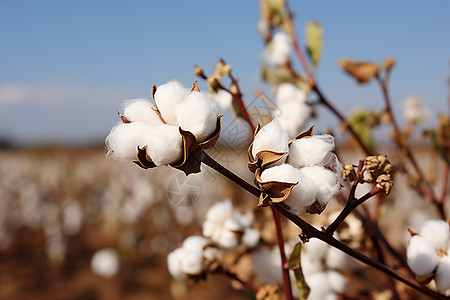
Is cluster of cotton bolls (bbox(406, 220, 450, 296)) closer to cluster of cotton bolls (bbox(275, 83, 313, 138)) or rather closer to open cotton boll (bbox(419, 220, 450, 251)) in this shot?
open cotton boll (bbox(419, 220, 450, 251))

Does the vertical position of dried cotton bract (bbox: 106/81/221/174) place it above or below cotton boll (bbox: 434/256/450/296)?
above

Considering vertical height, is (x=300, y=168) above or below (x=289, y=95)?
below

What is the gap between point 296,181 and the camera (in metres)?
0.31

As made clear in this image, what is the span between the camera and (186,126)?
32 centimetres

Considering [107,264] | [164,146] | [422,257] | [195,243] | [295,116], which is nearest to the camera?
[164,146]

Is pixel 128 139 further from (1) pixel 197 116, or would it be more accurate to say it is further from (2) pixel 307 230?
(2) pixel 307 230

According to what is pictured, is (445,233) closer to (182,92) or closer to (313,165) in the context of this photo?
(313,165)

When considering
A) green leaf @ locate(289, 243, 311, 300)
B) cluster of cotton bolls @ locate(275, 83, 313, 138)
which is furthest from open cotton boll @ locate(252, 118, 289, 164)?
cluster of cotton bolls @ locate(275, 83, 313, 138)

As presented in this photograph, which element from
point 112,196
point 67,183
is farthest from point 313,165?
point 67,183

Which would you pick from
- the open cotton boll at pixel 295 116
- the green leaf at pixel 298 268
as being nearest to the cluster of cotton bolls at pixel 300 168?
the green leaf at pixel 298 268

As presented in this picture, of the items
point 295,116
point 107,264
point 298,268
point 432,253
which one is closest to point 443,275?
point 432,253

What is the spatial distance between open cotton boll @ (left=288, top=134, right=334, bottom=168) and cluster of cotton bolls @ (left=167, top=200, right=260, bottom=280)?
0.29 metres

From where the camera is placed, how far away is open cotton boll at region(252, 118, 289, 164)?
0.32 meters

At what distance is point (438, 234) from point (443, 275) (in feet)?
0.14
